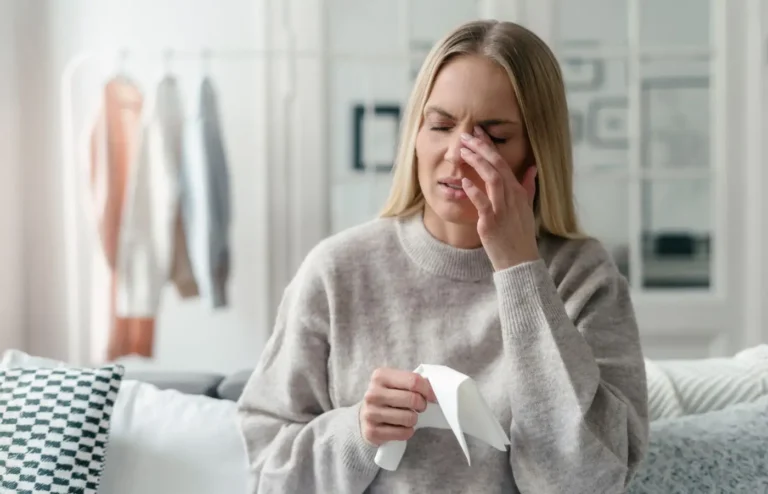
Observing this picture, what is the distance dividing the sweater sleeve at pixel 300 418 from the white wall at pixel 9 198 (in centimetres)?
195

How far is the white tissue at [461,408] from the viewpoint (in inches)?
38.9

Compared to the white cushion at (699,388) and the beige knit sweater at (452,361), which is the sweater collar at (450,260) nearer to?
the beige knit sweater at (452,361)

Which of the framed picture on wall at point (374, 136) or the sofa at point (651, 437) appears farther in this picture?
the framed picture on wall at point (374, 136)

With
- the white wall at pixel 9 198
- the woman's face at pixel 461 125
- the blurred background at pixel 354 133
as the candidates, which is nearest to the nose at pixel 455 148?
the woman's face at pixel 461 125

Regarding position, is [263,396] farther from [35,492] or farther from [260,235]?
[260,235]

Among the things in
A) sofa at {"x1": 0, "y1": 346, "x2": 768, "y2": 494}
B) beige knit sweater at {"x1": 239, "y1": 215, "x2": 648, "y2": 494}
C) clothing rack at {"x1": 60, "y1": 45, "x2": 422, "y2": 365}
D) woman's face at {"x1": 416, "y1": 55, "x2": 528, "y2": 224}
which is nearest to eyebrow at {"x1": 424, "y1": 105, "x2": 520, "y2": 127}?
woman's face at {"x1": 416, "y1": 55, "x2": 528, "y2": 224}

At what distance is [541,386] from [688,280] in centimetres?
221

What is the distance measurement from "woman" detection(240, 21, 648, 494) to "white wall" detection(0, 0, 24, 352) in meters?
1.97

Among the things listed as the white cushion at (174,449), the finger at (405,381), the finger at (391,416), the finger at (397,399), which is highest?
the finger at (405,381)

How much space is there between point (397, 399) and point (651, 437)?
1.67ft

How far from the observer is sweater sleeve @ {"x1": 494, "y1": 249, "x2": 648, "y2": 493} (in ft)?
3.54

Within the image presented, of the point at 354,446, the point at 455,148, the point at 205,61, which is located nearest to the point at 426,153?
the point at 455,148

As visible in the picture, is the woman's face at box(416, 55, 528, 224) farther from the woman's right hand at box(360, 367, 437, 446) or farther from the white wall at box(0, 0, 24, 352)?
the white wall at box(0, 0, 24, 352)

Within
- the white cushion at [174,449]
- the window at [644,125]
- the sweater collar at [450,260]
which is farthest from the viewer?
the window at [644,125]
